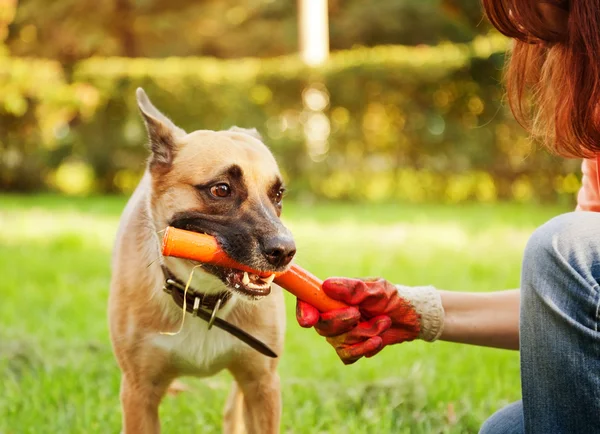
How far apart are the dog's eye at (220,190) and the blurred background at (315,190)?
2.00 feet

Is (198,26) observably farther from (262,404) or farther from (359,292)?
(359,292)

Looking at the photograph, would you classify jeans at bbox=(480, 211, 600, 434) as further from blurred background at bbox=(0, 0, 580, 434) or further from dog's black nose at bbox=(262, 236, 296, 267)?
blurred background at bbox=(0, 0, 580, 434)

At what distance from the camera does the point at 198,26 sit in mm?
24203

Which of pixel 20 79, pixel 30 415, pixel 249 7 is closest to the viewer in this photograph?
pixel 30 415

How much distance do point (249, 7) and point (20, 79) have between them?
43.4 ft

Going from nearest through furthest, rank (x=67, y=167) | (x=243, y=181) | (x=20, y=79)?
(x=243, y=181) < (x=20, y=79) < (x=67, y=167)

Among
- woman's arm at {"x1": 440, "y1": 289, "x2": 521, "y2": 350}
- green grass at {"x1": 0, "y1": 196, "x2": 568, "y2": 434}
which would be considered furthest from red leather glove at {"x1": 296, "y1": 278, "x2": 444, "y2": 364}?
green grass at {"x1": 0, "y1": 196, "x2": 568, "y2": 434}

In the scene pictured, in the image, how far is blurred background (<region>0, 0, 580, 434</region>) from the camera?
328 centimetres

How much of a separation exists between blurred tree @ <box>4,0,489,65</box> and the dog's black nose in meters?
19.3

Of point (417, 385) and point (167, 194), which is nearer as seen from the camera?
point (167, 194)

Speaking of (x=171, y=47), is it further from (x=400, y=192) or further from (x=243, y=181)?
(x=243, y=181)

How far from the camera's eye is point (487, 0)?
207 cm

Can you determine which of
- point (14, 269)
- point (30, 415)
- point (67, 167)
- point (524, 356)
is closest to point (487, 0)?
point (524, 356)

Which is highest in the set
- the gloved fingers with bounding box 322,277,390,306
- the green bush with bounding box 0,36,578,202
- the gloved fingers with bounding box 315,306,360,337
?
the green bush with bounding box 0,36,578,202
